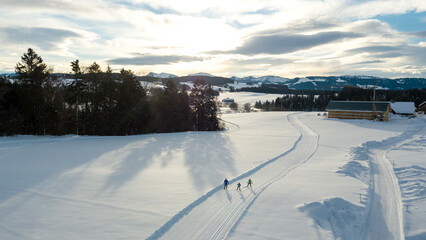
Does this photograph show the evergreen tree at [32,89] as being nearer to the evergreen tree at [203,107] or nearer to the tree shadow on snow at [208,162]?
the tree shadow on snow at [208,162]

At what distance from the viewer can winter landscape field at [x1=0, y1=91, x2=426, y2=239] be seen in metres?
11.0

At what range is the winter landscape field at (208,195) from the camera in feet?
35.9

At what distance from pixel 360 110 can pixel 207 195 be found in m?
60.4

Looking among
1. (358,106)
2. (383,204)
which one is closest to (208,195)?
(383,204)

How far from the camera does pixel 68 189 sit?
49.9 ft

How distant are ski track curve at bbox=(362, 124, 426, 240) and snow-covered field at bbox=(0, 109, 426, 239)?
6cm

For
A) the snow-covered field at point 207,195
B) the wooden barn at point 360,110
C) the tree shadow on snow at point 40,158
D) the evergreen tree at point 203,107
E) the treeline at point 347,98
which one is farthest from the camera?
the treeline at point 347,98

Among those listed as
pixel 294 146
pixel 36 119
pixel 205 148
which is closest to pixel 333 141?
pixel 294 146

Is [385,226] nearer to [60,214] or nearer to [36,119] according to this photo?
[60,214]

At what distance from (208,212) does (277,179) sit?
7.67m

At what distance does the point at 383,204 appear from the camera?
46.2 feet

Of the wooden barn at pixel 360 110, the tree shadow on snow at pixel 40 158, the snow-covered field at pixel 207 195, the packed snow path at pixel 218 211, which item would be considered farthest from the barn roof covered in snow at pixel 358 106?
the tree shadow on snow at pixel 40 158

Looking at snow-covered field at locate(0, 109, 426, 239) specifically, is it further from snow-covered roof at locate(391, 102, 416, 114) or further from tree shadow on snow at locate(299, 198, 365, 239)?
A: snow-covered roof at locate(391, 102, 416, 114)

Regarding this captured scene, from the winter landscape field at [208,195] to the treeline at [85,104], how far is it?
29.5 ft
